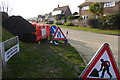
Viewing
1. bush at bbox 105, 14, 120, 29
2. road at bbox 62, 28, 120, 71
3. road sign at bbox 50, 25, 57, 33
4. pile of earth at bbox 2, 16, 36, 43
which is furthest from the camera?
bush at bbox 105, 14, 120, 29

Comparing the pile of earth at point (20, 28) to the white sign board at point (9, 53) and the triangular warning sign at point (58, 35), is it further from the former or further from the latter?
the white sign board at point (9, 53)

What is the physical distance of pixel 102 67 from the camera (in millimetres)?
3455

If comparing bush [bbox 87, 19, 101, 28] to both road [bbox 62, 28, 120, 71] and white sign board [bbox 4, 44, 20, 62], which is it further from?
white sign board [bbox 4, 44, 20, 62]

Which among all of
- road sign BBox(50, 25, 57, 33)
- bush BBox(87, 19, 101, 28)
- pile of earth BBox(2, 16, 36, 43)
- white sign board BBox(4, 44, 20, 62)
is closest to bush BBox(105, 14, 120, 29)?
bush BBox(87, 19, 101, 28)

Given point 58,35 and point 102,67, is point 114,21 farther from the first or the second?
point 102,67

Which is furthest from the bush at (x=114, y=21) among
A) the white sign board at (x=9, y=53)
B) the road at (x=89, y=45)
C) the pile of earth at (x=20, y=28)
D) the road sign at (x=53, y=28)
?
the white sign board at (x=9, y=53)

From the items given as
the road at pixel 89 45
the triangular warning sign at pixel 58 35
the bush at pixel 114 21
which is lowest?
the road at pixel 89 45

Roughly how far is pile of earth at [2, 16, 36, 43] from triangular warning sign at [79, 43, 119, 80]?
5.93 metres

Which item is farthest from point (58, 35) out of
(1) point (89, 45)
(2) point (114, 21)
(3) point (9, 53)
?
(2) point (114, 21)

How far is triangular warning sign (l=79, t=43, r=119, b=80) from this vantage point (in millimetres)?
3398

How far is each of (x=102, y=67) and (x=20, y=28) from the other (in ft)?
24.4

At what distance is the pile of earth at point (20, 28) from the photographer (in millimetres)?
8742

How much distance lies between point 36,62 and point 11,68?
1.02m

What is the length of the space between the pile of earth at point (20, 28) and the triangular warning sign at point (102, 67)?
5926mm
